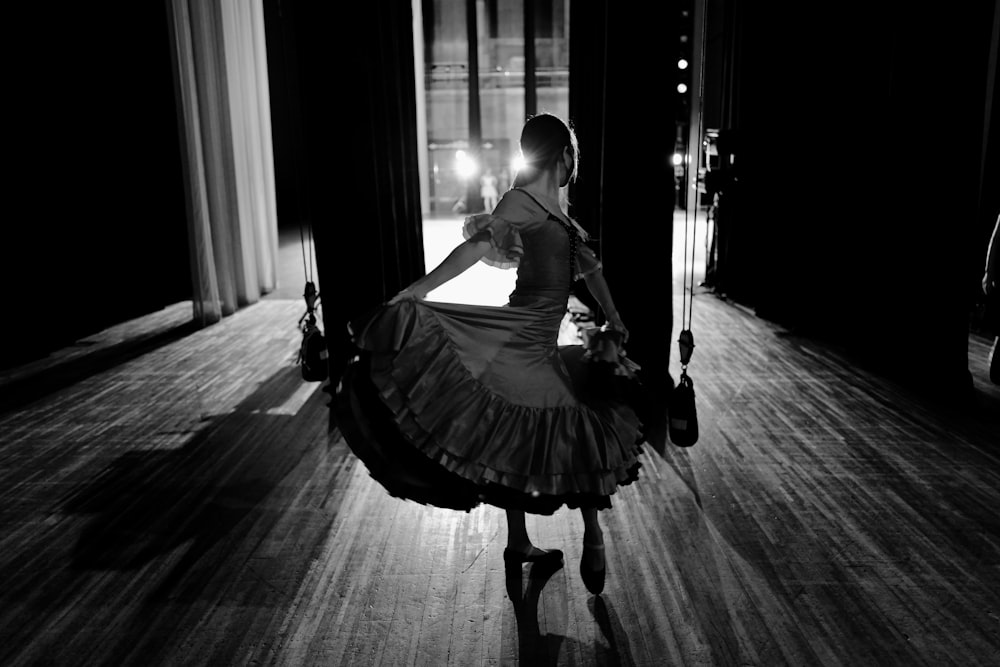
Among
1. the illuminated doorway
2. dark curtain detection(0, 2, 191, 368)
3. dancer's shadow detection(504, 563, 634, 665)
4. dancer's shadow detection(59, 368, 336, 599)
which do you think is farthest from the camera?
the illuminated doorway

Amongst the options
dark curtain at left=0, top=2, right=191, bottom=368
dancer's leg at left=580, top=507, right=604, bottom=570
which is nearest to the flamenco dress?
dancer's leg at left=580, top=507, right=604, bottom=570

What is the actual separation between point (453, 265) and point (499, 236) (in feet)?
0.59

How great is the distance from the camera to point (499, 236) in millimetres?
2346

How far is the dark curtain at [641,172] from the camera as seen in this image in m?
4.05

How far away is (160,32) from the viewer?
7711mm

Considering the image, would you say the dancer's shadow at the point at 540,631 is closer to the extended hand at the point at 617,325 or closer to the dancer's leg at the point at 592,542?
the dancer's leg at the point at 592,542

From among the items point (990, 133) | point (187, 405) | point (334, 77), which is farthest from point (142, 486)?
point (990, 133)

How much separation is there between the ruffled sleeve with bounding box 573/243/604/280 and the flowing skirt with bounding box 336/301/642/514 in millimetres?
198

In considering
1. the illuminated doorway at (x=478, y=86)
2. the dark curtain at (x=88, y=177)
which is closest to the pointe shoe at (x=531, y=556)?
the dark curtain at (x=88, y=177)

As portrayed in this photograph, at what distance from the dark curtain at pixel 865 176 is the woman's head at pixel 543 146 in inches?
122

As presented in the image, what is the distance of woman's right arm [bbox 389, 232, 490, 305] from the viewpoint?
2.24 m

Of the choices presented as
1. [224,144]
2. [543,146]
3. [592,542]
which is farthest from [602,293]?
[224,144]

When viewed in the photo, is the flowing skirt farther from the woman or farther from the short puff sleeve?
the short puff sleeve

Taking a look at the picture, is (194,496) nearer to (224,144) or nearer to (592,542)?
(592,542)
